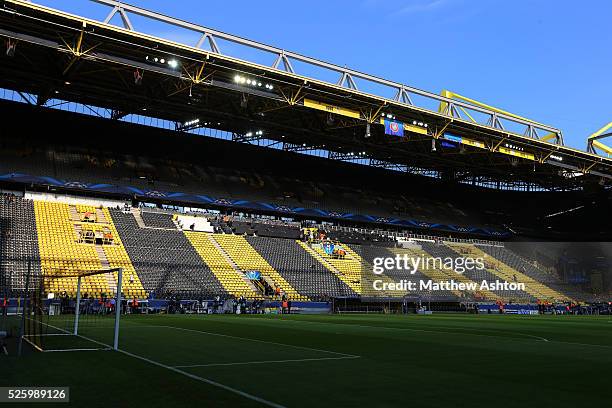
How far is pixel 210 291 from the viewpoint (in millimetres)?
44969

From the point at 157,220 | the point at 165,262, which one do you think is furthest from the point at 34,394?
the point at 157,220

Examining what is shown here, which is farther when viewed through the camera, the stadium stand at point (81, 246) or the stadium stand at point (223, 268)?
the stadium stand at point (223, 268)

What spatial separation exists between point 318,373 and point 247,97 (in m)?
33.8

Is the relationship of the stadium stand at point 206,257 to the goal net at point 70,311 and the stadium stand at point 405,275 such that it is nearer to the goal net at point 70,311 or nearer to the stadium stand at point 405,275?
the stadium stand at point 405,275

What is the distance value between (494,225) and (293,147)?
95.1ft

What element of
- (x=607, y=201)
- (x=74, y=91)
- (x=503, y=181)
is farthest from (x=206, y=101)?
(x=607, y=201)

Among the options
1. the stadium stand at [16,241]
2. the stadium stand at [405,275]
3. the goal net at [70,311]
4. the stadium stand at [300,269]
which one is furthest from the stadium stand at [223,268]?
the stadium stand at [405,275]

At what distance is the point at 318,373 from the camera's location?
35.7ft

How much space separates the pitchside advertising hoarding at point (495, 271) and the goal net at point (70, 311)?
23093mm

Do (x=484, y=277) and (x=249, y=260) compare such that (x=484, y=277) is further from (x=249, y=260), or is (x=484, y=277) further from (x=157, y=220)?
(x=157, y=220)

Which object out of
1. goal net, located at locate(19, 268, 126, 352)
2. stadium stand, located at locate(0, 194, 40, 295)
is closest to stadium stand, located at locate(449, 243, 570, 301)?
goal net, located at locate(19, 268, 126, 352)

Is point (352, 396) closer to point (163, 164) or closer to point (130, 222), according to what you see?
point (130, 222)

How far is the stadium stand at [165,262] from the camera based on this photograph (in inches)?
1730

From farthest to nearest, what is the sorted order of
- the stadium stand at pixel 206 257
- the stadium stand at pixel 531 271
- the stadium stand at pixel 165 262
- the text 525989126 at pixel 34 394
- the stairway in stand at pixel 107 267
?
the stadium stand at pixel 531 271
the stadium stand at pixel 165 262
the stadium stand at pixel 206 257
the stairway in stand at pixel 107 267
the text 525989126 at pixel 34 394
